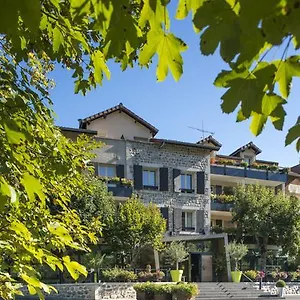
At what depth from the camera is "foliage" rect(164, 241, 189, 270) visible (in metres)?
30.9

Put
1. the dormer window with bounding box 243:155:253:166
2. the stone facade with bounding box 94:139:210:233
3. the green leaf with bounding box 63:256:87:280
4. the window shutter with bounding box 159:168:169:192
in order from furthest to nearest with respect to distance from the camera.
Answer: the dormer window with bounding box 243:155:253:166 → the window shutter with bounding box 159:168:169:192 → the stone facade with bounding box 94:139:210:233 → the green leaf with bounding box 63:256:87:280

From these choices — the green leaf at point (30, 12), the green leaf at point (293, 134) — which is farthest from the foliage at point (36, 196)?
the green leaf at point (293, 134)

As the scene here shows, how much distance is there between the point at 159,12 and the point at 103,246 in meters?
30.1

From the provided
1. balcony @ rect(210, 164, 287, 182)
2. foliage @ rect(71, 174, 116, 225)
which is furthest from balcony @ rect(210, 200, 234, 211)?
foliage @ rect(71, 174, 116, 225)

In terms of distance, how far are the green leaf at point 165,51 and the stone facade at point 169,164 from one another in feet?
102

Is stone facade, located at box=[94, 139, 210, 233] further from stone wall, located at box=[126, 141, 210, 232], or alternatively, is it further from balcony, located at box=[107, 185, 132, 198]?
balcony, located at box=[107, 185, 132, 198]

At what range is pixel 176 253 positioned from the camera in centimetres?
3091

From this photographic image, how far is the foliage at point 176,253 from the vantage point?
101 ft

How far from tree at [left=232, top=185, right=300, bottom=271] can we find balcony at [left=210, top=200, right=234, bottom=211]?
4.23ft

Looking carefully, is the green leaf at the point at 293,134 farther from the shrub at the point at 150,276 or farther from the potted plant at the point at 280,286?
the potted plant at the point at 280,286

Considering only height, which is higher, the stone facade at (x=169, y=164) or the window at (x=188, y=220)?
the stone facade at (x=169, y=164)

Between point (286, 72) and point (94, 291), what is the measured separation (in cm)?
2384

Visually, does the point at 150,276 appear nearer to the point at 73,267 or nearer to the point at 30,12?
the point at 73,267

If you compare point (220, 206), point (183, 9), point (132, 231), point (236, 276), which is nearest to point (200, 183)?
point (220, 206)
